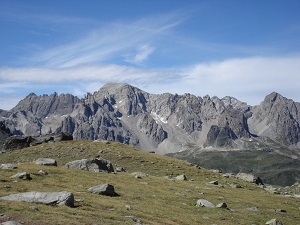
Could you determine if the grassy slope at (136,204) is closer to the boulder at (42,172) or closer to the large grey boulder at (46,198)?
the boulder at (42,172)

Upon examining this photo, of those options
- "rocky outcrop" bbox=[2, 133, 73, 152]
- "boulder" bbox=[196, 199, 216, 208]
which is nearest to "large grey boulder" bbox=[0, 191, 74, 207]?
"boulder" bbox=[196, 199, 216, 208]

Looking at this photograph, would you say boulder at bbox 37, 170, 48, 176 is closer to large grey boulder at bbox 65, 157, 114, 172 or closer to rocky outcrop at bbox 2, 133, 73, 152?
large grey boulder at bbox 65, 157, 114, 172

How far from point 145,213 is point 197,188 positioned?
79.0 ft

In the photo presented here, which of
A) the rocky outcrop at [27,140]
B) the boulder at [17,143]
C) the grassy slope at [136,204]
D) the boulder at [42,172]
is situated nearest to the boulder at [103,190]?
the grassy slope at [136,204]

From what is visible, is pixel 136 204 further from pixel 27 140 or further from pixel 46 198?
pixel 27 140

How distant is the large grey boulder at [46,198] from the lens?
31.7m

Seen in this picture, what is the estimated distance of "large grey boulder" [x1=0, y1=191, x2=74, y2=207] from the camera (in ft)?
104

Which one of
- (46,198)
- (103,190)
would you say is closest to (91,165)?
(103,190)

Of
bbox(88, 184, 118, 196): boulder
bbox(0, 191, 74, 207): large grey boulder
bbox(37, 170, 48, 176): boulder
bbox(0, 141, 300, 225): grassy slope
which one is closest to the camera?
bbox(0, 141, 300, 225): grassy slope

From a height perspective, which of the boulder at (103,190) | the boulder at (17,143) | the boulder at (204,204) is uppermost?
the boulder at (17,143)

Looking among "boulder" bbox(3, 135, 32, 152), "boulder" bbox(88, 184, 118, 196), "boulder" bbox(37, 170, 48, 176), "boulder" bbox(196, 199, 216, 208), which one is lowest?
"boulder" bbox(196, 199, 216, 208)

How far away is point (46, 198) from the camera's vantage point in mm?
32188

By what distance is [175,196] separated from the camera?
47.9 metres

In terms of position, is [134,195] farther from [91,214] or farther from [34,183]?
[91,214]
